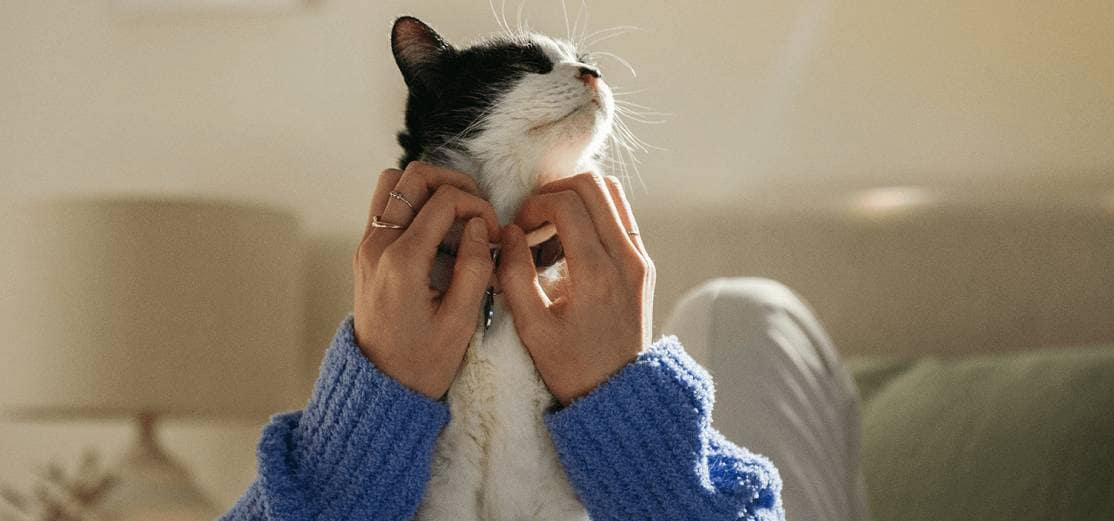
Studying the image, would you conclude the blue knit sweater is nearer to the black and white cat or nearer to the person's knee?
the black and white cat

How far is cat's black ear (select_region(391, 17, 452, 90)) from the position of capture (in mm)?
886

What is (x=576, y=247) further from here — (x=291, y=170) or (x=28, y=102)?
(x=28, y=102)

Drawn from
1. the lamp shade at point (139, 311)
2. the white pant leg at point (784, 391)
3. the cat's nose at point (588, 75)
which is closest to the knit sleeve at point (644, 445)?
the cat's nose at point (588, 75)

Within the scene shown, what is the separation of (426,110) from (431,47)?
0.05 metres

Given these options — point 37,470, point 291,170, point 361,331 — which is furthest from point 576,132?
point 37,470

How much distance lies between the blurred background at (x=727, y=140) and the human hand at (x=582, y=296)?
968 millimetres

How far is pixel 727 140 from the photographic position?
73.2 inches

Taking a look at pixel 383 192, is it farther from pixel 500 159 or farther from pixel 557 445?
pixel 557 445

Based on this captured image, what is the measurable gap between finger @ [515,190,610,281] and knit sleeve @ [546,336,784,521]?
8 centimetres

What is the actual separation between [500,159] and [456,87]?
0.27 feet

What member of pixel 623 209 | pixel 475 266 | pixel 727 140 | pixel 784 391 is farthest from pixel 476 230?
pixel 727 140

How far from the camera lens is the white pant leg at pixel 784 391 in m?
1.23

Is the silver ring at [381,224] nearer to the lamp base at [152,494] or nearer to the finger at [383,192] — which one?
the finger at [383,192]

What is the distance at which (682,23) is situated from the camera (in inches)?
74.5
